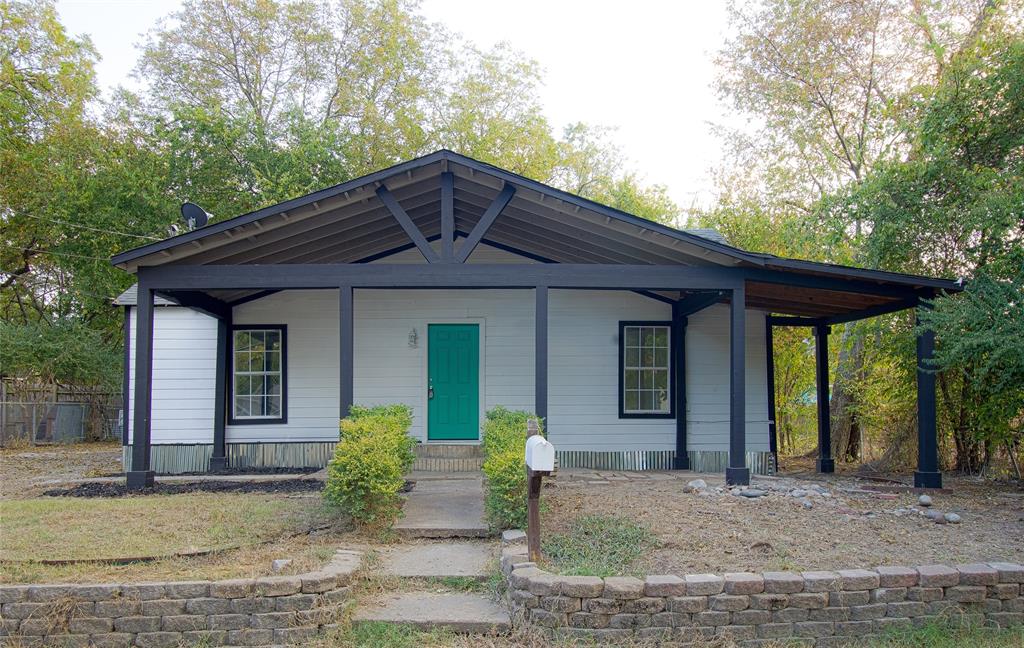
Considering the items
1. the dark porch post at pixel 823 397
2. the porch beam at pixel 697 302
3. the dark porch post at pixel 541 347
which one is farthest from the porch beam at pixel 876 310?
the dark porch post at pixel 541 347

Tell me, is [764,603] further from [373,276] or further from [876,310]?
[876,310]

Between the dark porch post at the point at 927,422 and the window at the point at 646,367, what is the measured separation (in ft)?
11.2

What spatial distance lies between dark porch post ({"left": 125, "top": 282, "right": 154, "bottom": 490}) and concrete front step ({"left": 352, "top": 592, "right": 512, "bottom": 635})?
460 centimetres

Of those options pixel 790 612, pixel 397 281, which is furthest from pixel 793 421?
pixel 790 612

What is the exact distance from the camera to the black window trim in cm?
1102

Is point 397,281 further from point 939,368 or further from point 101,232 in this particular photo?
point 101,232

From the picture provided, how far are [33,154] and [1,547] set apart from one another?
17.6 meters

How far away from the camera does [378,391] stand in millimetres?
11188

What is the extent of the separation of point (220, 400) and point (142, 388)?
2.52m

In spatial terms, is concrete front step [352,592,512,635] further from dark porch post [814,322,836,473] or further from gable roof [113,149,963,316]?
dark porch post [814,322,836,473]

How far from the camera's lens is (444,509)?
7.20 meters

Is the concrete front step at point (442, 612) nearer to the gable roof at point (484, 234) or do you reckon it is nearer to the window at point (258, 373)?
the gable roof at point (484, 234)

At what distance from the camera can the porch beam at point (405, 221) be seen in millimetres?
7977

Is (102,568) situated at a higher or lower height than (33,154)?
lower
